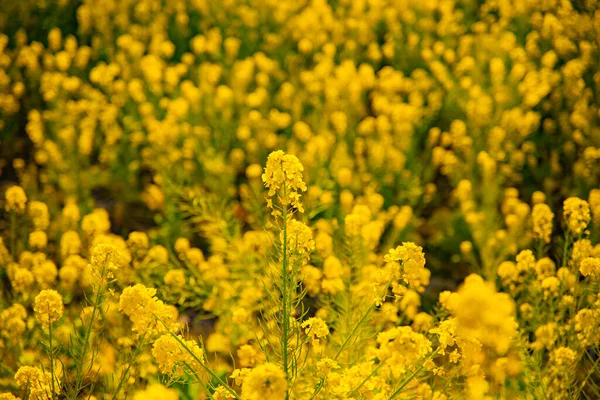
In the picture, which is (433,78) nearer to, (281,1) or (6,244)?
(281,1)

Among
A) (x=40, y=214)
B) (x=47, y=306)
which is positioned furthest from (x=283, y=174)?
(x=40, y=214)

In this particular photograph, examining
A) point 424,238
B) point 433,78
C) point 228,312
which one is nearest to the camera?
point 228,312

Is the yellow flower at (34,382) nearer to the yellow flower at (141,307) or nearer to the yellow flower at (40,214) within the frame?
the yellow flower at (141,307)

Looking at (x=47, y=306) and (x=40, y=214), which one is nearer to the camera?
(x=47, y=306)

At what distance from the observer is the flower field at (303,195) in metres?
2.13

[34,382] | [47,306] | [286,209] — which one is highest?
[286,209]

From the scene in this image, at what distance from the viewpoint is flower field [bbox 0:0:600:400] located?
2.13 metres

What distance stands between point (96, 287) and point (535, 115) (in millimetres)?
3453

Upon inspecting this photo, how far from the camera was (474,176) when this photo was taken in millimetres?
4465

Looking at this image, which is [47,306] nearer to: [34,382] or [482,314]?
[34,382]

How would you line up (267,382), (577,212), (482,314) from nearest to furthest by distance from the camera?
(482,314) < (267,382) < (577,212)

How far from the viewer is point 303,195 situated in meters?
4.00

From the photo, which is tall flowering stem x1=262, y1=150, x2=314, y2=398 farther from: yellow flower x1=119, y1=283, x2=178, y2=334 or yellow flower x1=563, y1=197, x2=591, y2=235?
yellow flower x1=563, y1=197, x2=591, y2=235

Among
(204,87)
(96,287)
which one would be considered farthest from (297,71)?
(96,287)
